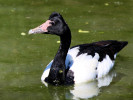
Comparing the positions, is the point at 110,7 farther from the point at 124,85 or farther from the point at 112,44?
the point at 124,85

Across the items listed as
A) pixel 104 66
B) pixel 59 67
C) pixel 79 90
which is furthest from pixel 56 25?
pixel 104 66

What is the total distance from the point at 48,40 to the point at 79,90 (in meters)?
2.93

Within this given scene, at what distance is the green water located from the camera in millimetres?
7441

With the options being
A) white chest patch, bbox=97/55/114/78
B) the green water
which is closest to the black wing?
white chest patch, bbox=97/55/114/78

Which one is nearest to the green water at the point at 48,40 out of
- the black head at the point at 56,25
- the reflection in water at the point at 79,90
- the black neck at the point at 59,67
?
the reflection in water at the point at 79,90

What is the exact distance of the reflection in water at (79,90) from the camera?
7.27 meters

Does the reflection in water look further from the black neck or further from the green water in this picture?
the black neck

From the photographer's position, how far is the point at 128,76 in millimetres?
8102

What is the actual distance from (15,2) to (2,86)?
6666 mm

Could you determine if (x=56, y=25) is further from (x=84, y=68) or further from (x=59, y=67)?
(x=84, y=68)

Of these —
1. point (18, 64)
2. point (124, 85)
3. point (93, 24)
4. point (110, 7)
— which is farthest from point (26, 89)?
point (110, 7)

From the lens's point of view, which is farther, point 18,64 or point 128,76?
point 18,64

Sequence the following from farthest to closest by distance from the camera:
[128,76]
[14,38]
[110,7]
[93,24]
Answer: [110,7]
[93,24]
[14,38]
[128,76]

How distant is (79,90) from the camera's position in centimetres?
754
